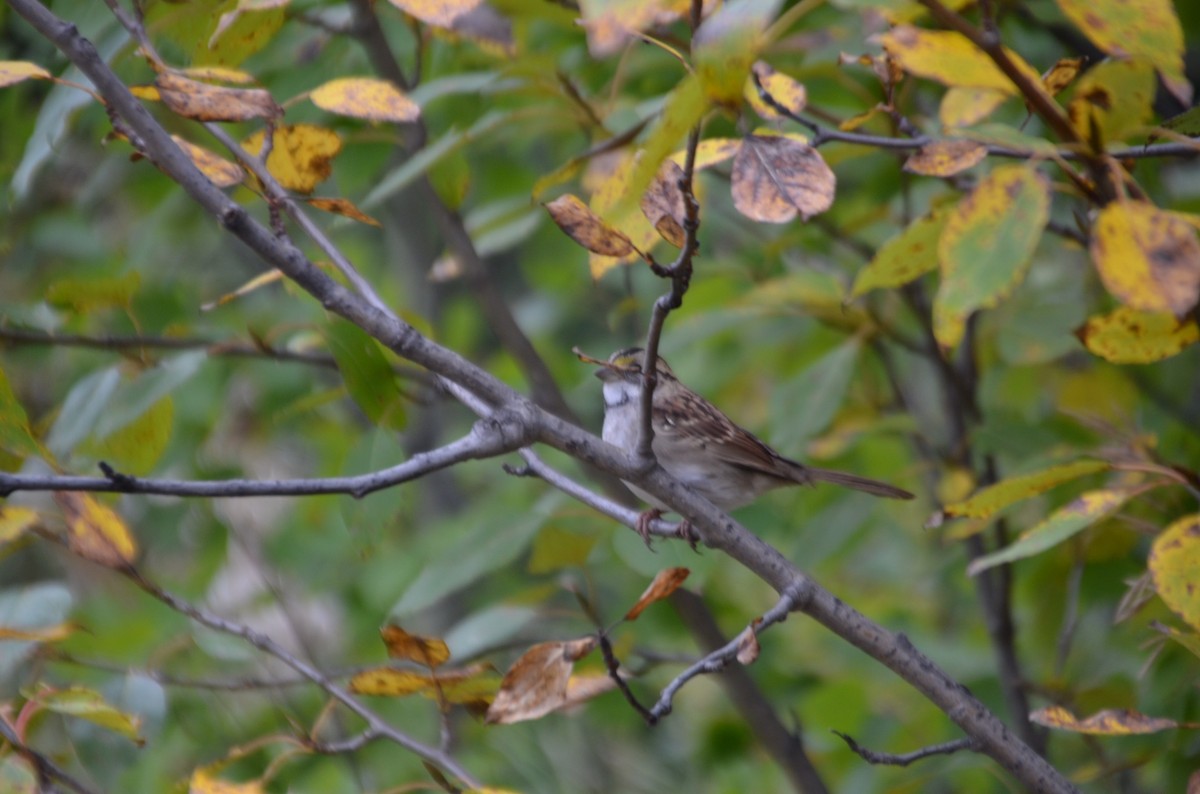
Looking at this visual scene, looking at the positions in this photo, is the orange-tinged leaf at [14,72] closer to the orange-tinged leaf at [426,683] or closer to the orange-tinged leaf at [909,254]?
the orange-tinged leaf at [426,683]

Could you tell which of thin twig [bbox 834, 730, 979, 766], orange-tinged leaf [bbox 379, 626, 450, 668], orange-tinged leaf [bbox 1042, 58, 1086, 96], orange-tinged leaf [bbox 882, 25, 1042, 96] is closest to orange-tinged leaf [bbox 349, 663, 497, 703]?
orange-tinged leaf [bbox 379, 626, 450, 668]

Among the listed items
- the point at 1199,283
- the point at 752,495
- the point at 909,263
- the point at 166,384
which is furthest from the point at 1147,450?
the point at 166,384

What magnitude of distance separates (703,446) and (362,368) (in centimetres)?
161

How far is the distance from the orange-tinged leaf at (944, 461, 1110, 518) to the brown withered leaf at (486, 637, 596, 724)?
22.1 inches

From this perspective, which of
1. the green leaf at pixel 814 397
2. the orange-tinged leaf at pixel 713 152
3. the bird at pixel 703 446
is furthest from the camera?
the bird at pixel 703 446

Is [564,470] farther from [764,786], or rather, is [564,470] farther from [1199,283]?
[1199,283]

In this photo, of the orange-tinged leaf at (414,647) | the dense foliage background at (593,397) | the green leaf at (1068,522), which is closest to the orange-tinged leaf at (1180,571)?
the dense foliage background at (593,397)

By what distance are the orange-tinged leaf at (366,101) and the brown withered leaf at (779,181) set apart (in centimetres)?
48

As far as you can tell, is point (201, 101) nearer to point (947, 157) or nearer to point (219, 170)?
point (219, 170)

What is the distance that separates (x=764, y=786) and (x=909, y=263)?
2.36 metres

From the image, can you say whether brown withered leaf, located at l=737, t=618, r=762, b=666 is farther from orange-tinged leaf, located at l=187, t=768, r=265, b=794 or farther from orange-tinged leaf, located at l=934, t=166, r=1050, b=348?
orange-tinged leaf, located at l=187, t=768, r=265, b=794

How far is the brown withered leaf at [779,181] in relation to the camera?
51.2 inches

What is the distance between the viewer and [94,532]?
1.65 metres

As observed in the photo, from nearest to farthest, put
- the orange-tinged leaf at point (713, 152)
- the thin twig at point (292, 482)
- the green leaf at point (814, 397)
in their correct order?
the thin twig at point (292, 482) → the orange-tinged leaf at point (713, 152) → the green leaf at point (814, 397)
